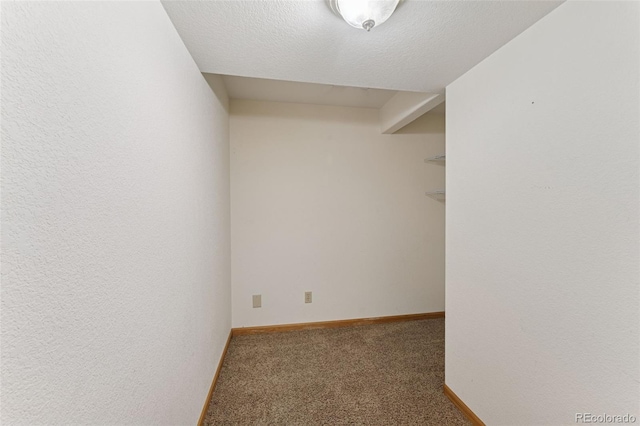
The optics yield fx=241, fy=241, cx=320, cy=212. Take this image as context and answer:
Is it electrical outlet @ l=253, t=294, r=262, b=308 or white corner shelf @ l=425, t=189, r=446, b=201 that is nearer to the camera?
electrical outlet @ l=253, t=294, r=262, b=308

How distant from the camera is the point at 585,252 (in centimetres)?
92

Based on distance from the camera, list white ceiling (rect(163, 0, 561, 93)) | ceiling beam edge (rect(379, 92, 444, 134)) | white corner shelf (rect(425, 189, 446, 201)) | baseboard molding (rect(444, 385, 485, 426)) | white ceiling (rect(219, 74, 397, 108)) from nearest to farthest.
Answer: white ceiling (rect(163, 0, 561, 93))
baseboard molding (rect(444, 385, 485, 426))
ceiling beam edge (rect(379, 92, 444, 134))
white ceiling (rect(219, 74, 397, 108))
white corner shelf (rect(425, 189, 446, 201))

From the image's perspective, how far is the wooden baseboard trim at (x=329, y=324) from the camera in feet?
7.95

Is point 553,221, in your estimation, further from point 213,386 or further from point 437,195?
point 213,386

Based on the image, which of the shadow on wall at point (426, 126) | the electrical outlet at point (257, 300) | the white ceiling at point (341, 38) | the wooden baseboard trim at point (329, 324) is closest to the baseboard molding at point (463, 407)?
the wooden baseboard trim at point (329, 324)

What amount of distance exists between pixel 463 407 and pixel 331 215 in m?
1.78

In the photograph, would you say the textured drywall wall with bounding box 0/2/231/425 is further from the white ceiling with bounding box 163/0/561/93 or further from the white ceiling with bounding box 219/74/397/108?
the white ceiling with bounding box 219/74/397/108

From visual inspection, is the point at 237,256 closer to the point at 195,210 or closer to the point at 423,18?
the point at 195,210

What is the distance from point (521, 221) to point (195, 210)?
1698mm

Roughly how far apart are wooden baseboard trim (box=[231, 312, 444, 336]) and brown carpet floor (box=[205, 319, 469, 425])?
6 cm

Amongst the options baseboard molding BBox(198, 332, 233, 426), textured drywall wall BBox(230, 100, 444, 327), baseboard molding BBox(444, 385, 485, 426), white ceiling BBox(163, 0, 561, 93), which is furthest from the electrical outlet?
white ceiling BBox(163, 0, 561, 93)

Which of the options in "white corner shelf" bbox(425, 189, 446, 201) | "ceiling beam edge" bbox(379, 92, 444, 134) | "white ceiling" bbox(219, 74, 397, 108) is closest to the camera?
"ceiling beam edge" bbox(379, 92, 444, 134)

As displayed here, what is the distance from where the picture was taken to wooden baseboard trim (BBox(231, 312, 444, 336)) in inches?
95.3

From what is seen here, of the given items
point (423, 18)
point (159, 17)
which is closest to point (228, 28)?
point (159, 17)
